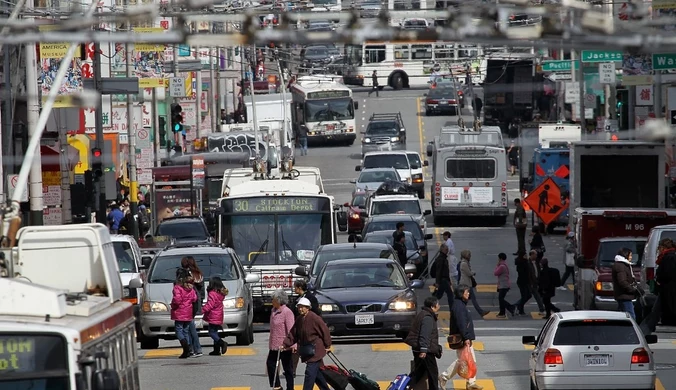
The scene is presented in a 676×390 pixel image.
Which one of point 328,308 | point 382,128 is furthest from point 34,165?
point 382,128

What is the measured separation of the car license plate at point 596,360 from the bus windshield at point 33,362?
27.5 ft

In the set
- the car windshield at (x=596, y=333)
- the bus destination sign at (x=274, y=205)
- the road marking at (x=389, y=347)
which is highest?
the bus destination sign at (x=274, y=205)

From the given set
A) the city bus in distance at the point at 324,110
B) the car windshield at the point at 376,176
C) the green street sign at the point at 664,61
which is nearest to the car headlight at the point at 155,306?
the green street sign at the point at 664,61

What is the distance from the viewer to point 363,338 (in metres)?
25.0

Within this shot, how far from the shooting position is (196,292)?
77.2ft

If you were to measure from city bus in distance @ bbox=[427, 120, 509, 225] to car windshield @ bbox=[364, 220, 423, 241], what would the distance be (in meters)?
10.6

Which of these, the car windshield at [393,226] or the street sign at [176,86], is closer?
the car windshield at [393,226]

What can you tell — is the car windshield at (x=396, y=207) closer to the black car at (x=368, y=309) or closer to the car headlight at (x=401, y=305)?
the black car at (x=368, y=309)

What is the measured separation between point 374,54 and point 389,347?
71.2 meters

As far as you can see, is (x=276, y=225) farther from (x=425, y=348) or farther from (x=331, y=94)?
(x=331, y=94)

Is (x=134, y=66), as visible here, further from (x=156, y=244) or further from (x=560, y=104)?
(x=560, y=104)

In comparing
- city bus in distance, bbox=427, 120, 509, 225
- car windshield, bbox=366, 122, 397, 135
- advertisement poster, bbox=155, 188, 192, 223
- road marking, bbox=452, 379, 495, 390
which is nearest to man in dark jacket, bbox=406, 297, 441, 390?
road marking, bbox=452, 379, 495, 390

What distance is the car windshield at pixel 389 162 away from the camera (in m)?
61.6

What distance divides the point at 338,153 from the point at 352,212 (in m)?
30.1
